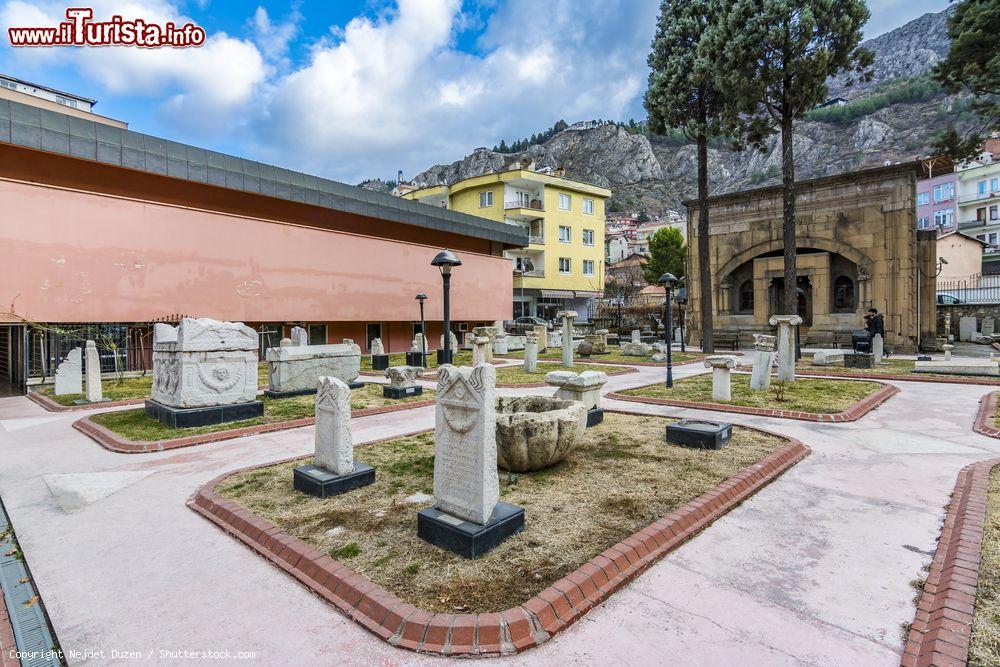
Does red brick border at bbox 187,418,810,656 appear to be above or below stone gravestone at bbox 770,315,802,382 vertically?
below

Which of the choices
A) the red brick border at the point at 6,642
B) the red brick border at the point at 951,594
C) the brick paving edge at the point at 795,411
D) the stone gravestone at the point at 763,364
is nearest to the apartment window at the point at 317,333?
the brick paving edge at the point at 795,411

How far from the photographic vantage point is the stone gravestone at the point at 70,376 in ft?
41.8

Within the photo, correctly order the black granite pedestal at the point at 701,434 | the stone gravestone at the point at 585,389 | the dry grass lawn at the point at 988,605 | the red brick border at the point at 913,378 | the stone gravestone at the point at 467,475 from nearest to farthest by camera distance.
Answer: the dry grass lawn at the point at 988,605
the stone gravestone at the point at 467,475
the black granite pedestal at the point at 701,434
the stone gravestone at the point at 585,389
the red brick border at the point at 913,378

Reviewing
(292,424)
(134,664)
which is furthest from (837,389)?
(134,664)

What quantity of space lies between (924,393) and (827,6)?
13.8m

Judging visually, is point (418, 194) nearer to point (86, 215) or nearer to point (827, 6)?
point (86, 215)

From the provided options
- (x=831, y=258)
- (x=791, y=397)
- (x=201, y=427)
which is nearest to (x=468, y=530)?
(x=201, y=427)

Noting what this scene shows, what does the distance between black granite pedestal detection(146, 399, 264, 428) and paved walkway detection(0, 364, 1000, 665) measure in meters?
2.23

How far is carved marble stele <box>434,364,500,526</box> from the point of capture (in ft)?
12.4

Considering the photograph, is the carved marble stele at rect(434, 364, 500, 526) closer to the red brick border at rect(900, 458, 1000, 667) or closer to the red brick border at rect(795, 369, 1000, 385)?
the red brick border at rect(900, 458, 1000, 667)

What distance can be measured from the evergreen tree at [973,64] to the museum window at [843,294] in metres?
8.38

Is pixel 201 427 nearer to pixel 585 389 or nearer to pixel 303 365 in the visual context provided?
pixel 303 365

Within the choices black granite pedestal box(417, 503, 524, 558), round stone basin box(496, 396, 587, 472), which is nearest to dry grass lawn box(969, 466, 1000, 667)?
black granite pedestal box(417, 503, 524, 558)

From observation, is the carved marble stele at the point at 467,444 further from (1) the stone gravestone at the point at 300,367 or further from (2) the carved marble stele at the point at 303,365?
(1) the stone gravestone at the point at 300,367
